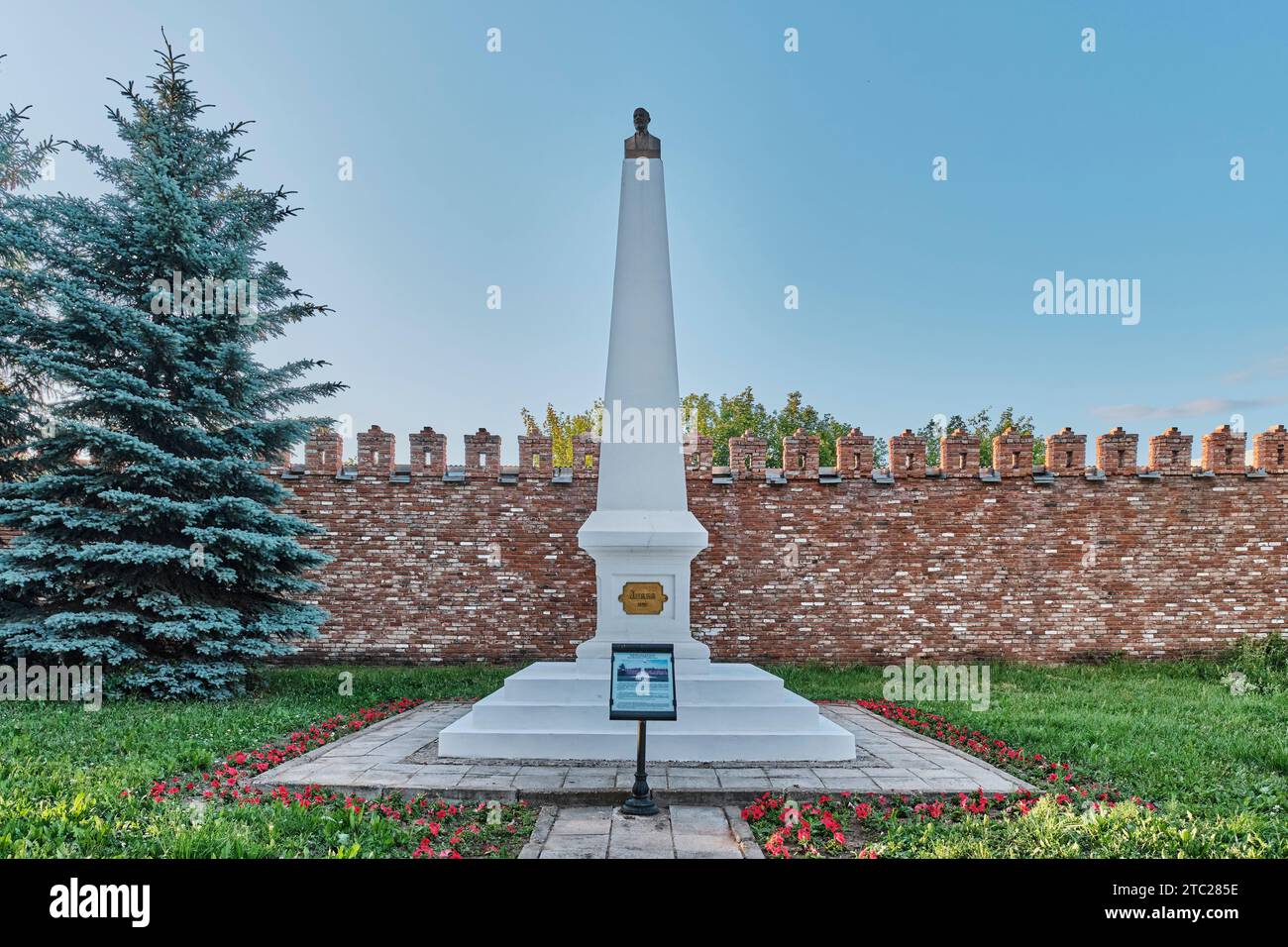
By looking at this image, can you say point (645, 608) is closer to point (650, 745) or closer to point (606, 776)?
point (650, 745)

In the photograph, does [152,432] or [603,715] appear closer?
[603,715]

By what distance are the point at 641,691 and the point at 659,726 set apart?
1.57 meters

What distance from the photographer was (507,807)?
4.68m

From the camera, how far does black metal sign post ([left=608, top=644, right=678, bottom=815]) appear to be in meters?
4.42

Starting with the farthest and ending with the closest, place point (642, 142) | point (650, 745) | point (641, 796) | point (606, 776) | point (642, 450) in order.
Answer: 1. point (642, 142)
2. point (642, 450)
3. point (650, 745)
4. point (606, 776)
5. point (641, 796)

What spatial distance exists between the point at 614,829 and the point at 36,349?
9.20 m

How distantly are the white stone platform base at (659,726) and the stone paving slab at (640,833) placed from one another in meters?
1.10

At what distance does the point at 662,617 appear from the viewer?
6.50m

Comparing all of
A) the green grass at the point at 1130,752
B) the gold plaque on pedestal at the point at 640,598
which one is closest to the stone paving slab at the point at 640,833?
the green grass at the point at 1130,752

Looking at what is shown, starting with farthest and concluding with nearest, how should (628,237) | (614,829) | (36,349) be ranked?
(36,349) → (628,237) → (614,829)

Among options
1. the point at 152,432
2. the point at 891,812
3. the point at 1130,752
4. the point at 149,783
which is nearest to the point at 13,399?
the point at 152,432

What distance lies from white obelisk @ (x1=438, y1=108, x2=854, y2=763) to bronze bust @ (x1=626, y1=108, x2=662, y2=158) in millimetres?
13

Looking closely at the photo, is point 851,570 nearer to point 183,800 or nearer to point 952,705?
point 952,705

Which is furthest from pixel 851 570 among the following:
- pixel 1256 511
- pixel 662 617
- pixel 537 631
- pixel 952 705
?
pixel 1256 511
